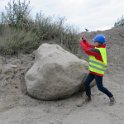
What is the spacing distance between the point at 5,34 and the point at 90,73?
358 centimetres

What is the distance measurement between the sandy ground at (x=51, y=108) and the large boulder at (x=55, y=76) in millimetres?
233

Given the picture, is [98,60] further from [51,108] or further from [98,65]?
[51,108]

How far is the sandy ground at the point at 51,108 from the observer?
753 centimetres

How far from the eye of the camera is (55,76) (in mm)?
8156

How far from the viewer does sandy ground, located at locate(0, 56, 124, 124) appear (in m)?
7.53

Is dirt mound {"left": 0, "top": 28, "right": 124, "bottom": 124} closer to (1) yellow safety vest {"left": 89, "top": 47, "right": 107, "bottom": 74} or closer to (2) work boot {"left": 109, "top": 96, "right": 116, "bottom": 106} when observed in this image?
(2) work boot {"left": 109, "top": 96, "right": 116, "bottom": 106}

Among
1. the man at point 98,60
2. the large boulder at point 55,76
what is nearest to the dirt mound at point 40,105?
the large boulder at point 55,76

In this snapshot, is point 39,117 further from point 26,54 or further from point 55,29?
point 55,29

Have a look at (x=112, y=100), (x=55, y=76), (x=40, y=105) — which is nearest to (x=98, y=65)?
(x=112, y=100)

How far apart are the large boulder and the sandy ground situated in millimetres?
233

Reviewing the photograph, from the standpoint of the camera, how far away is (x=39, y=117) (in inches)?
306

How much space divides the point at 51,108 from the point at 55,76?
2.34 feet


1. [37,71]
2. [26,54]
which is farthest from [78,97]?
[26,54]

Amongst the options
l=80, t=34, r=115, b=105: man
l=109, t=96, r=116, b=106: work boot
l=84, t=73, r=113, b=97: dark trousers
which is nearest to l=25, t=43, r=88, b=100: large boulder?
l=84, t=73, r=113, b=97: dark trousers
